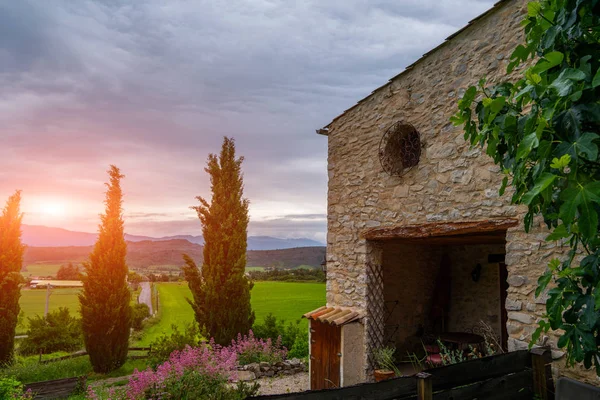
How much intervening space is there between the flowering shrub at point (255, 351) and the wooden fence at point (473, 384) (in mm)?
7247

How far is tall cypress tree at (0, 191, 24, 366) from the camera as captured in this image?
36.2 feet

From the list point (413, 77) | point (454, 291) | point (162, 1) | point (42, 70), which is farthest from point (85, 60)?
point (454, 291)

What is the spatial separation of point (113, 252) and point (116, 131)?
3773mm

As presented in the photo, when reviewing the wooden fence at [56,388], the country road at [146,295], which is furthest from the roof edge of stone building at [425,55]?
the country road at [146,295]

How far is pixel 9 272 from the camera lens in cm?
1143

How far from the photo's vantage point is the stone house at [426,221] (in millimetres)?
4938

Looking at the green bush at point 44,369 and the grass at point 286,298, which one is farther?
the grass at point 286,298

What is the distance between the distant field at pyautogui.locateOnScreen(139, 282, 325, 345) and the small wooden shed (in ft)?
33.6

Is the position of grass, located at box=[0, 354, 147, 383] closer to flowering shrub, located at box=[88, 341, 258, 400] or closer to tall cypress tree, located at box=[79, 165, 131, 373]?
tall cypress tree, located at box=[79, 165, 131, 373]

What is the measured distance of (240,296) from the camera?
1170 centimetres

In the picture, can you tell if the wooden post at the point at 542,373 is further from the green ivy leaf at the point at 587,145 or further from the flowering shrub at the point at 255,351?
the flowering shrub at the point at 255,351

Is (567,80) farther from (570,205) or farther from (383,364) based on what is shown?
(383,364)

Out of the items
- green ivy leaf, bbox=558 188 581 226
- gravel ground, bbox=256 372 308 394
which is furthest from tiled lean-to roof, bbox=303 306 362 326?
green ivy leaf, bbox=558 188 581 226

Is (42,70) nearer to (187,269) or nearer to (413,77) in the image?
(187,269)
